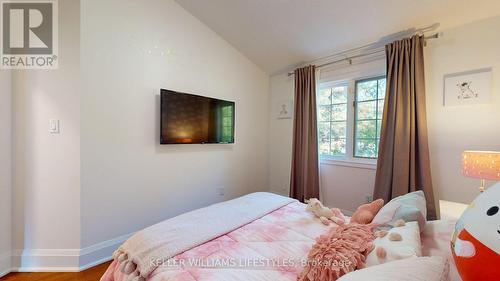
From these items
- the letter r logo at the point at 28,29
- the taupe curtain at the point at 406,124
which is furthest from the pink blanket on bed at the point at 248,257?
the letter r logo at the point at 28,29

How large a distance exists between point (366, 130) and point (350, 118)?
0.25 metres

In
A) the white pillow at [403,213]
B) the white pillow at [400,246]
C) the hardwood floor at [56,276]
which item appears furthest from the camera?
the hardwood floor at [56,276]

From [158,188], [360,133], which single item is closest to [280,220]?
[158,188]

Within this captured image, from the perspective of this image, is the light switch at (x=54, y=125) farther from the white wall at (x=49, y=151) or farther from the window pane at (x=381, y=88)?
the window pane at (x=381, y=88)

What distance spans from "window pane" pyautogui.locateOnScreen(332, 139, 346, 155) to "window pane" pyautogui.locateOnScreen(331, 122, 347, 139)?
6cm

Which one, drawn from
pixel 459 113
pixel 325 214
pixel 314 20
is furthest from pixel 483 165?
pixel 314 20

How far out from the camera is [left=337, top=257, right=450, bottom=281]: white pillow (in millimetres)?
649

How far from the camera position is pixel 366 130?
288 centimetres

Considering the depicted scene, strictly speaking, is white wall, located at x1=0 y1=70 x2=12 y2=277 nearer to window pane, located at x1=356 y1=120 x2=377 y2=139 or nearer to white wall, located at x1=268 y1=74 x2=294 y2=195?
white wall, located at x1=268 y1=74 x2=294 y2=195

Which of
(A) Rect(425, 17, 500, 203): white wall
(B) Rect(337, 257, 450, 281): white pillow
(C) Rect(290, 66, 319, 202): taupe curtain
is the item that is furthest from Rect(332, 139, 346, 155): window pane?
(B) Rect(337, 257, 450, 281): white pillow

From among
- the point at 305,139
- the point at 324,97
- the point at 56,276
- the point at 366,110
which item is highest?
the point at 324,97

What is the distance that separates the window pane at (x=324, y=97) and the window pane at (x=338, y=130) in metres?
0.33

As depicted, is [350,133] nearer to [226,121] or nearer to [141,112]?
[226,121]
